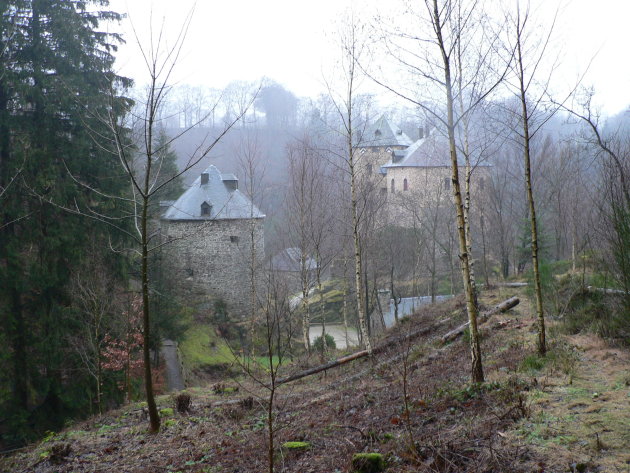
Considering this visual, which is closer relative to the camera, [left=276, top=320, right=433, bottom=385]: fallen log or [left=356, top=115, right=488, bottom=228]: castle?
[left=276, top=320, right=433, bottom=385]: fallen log

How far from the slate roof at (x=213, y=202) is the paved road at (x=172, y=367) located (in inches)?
272

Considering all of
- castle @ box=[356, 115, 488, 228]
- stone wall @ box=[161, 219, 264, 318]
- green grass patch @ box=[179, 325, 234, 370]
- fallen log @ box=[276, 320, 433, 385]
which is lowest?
green grass patch @ box=[179, 325, 234, 370]

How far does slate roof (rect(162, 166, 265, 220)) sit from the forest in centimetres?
98

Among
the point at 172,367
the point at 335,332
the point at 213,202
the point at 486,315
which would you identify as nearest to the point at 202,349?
the point at 172,367


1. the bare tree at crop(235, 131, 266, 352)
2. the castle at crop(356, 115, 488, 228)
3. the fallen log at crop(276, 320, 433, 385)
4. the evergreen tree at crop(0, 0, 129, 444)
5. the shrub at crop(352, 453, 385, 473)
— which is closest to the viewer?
the shrub at crop(352, 453, 385, 473)

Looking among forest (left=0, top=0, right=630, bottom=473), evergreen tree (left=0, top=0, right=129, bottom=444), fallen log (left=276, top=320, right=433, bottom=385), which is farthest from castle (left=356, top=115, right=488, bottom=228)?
evergreen tree (left=0, top=0, right=129, bottom=444)

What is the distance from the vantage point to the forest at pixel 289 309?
5.33 m

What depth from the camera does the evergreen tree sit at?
12.7 meters

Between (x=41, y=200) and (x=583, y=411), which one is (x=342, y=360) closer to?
(x=583, y=411)

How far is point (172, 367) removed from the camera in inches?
697

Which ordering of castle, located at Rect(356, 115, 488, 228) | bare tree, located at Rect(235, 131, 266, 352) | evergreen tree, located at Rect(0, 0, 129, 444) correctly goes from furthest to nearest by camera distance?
castle, located at Rect(356, 115, 488, 228)
bare tree, located at Rect(235, 131, 266, 352)
evergreen tree, located at Rect(0, 0, 129, 444)

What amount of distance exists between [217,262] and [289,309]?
1359 cm

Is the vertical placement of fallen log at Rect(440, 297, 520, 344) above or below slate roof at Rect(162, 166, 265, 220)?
below

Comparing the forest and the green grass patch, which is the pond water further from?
the green grass patch
